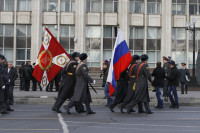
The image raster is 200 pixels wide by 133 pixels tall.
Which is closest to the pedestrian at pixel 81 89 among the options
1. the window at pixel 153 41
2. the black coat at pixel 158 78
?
the black coat at pixel 158 78

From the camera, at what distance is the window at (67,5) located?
43.7 m

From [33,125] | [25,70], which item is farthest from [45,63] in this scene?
[25,70]

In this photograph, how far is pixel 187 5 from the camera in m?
44.9

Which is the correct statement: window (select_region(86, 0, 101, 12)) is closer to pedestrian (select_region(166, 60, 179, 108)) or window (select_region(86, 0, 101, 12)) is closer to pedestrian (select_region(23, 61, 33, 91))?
pedestrian (select_region(23, 61, 33, 91))

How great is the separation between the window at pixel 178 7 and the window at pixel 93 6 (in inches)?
292

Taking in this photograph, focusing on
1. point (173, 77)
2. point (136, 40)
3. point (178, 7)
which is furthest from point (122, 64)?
point (178, 7)

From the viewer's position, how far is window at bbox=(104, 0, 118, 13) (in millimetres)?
44219

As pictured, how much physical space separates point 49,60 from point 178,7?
104ft

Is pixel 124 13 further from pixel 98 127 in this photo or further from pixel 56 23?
pixel 98 127

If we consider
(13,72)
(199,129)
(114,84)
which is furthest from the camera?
(13,72)

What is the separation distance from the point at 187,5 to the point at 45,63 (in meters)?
32.0

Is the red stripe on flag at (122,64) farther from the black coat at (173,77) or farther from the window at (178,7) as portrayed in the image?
the window at (178,7)

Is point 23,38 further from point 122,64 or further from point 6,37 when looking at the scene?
point 122,64

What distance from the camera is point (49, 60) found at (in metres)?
15.2
